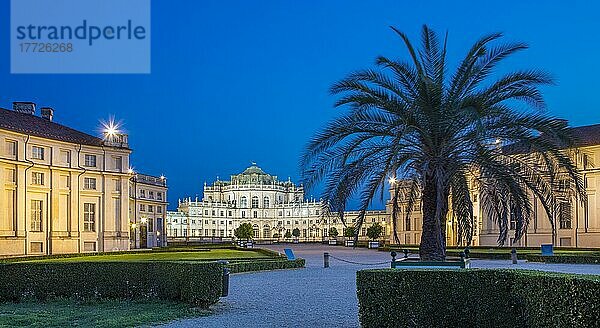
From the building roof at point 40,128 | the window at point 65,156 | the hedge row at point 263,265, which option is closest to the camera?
the hedge row at point 263,265

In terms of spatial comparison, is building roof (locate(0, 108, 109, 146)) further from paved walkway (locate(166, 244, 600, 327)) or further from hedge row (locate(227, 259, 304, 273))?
paved walkway (locate(166, 244, 600, 327))

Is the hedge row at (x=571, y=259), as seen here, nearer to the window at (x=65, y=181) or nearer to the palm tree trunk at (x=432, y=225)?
the palm tree trunk at (x=432, y=225)

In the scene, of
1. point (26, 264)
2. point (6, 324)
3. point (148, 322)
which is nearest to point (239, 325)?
point (148, 322)

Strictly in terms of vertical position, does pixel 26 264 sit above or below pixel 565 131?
below

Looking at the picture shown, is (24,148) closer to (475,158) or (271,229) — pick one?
(475,158)

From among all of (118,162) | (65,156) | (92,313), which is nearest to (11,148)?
(65,156)

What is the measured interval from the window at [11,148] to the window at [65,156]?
16.1ft

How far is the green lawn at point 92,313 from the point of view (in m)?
13.9

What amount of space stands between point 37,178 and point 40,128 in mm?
4071

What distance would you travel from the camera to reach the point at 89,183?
55.8 m

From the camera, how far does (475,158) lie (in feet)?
60.8

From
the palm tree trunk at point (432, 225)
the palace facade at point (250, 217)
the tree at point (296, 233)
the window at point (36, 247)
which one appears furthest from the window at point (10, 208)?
the tree at point (296, 233)

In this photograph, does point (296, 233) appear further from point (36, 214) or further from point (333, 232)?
point (36, 214)

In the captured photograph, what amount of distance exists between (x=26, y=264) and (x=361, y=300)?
10.2 metres
